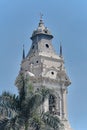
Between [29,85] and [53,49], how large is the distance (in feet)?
123

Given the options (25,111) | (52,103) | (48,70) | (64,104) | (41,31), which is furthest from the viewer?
(41,31)

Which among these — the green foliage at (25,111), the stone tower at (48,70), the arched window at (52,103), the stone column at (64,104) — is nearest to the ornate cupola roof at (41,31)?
the stone tower at (48,70)

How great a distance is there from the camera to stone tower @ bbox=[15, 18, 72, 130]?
8725 cm

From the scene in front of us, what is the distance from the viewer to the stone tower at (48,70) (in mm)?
87250

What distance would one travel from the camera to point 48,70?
8919cm

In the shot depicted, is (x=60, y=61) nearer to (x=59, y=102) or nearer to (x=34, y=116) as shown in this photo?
(x=59, y=102)

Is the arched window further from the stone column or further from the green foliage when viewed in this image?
the green foliage

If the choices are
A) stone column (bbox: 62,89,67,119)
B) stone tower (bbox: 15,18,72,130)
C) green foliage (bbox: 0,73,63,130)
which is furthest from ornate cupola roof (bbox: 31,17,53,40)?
green foliage (bbox: 0,73,63,130)

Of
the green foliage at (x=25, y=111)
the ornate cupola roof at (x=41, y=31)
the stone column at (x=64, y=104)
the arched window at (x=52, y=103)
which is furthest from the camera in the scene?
the ornate cupola roof at (x=41, y=31)

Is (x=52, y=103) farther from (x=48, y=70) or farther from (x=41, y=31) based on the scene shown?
(x=41, y=31)

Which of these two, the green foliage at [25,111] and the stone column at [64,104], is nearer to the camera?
the green foliage at [25,111]

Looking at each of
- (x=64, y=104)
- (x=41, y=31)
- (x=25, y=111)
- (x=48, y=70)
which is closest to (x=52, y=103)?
(x=64, y=104)

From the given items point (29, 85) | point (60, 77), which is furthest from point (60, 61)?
point (29, 85)

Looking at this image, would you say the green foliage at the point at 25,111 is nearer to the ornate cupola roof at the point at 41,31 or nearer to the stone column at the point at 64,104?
the stone column at the point at 64,104
